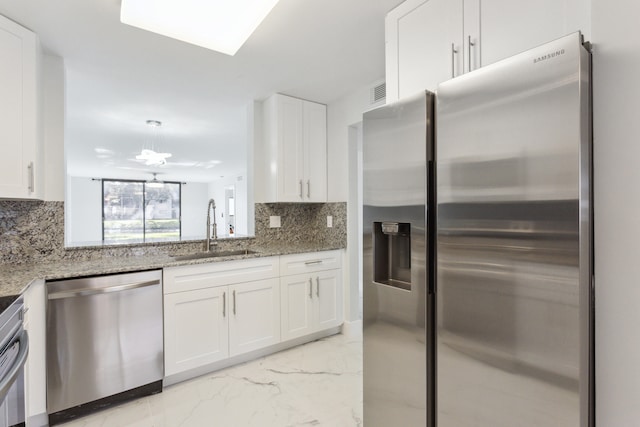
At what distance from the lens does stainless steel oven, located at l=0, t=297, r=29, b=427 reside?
110cm

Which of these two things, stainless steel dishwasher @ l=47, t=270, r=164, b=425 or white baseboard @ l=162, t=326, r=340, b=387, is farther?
white baseboard @ l=162, t=326, r=340, b=387

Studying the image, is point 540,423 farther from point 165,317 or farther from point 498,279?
point 165,317

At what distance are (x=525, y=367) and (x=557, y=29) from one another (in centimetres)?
120

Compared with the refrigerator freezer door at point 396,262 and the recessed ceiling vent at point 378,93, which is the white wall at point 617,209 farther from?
the recessed ceiling vent at point 378,93

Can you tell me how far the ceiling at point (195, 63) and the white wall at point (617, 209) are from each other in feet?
3.69

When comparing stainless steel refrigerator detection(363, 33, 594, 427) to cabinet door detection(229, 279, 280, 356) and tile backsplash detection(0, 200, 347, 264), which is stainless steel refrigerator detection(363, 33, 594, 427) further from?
tile backsplash detection(0, 200, 347, 264)

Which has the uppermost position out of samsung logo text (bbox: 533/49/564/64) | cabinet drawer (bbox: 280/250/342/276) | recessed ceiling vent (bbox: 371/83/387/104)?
recessed ceiling vent (bbox: 371/83/387/104)

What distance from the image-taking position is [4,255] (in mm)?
2115

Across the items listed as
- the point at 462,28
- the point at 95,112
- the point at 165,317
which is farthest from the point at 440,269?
the point at 95,112

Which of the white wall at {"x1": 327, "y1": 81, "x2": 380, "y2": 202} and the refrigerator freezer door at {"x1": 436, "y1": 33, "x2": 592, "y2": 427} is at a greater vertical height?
the white wall at {"x1": 327, "y1": 81, "x2": 380, "y2": 202}

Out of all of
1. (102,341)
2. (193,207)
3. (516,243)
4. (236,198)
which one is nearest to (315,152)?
(102,341)

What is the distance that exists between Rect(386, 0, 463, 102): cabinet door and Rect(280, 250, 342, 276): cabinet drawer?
161 centimetres

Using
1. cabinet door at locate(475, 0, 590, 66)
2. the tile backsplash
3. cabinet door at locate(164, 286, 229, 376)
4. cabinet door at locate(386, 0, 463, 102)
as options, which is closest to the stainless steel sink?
the tile backsplash

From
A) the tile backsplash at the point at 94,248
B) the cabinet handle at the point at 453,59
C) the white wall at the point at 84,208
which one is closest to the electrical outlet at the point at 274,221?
the tile backsplash at the point at 94,248
